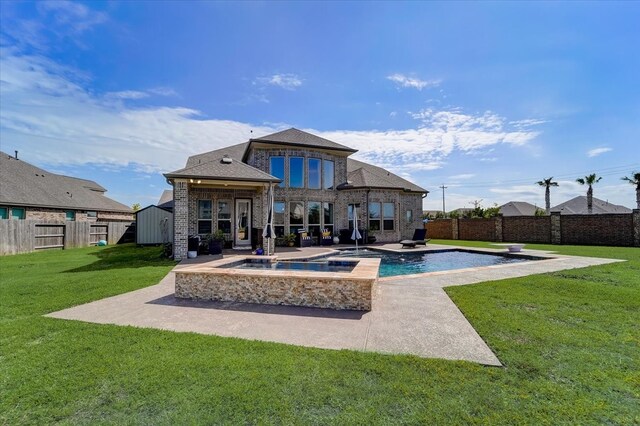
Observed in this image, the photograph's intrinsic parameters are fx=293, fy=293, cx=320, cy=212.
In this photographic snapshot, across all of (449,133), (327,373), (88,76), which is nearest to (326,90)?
(449,133)

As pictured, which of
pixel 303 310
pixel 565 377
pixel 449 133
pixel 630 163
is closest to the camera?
pixel 565 377

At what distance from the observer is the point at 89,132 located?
17.8 meters

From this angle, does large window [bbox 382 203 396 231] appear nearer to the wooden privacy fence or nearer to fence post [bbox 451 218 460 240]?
fence post [bbox 451 218 460 240]

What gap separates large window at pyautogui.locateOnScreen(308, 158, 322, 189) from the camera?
1878 centimetres

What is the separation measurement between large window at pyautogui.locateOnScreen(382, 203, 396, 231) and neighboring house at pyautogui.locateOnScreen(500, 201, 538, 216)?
31.2m

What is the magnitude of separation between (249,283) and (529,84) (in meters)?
15.4

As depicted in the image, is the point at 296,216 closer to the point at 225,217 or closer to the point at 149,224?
the point at 225,217

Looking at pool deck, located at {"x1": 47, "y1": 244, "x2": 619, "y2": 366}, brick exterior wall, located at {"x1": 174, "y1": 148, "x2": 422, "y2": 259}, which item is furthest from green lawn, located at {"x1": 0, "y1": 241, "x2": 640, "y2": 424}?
brick exterior wall, located at {"x1": 174, "y1": 148, "x2": 422, "y2": 259}

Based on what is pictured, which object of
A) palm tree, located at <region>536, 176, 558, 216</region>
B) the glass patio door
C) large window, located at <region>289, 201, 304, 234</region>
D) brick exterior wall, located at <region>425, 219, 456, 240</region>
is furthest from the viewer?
palm tree, located at <region>536, 176, 558, 216</region>

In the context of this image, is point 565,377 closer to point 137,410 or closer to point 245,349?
point 245,349

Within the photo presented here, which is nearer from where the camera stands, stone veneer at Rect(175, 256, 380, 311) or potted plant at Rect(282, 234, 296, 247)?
stone veneer at Rect(175, 256, 380, 311)

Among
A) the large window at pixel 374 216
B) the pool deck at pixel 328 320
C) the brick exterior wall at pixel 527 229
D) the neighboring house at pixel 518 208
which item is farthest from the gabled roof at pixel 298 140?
the neighboring house at pixel 518 208

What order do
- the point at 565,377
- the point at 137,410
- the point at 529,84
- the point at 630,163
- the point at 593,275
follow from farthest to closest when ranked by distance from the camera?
1. the point at 630,163
2. the point at 529,84
3. the point at 593,275
4. the point at 565,377
5. the point at 137,410

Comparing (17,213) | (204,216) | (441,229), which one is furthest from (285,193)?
(441,229)
